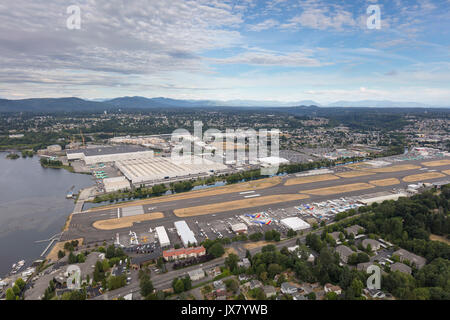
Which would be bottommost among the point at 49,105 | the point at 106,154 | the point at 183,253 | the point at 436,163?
the point at 183,253

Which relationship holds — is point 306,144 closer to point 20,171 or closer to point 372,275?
point 372,275

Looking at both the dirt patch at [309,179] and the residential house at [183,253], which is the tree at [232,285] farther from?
the dirt patch at [309,179]

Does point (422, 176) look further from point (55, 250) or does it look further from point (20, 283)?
point (20, 283)

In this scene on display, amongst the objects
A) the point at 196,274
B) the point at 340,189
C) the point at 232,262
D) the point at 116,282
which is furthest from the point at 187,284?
the point at 340,189

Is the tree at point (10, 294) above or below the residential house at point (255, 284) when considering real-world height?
below

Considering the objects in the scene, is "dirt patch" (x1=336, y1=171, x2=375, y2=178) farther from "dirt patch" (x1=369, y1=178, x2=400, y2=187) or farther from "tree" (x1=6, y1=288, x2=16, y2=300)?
"tree" (x1=6, y1=288, x2=16, y2=300)

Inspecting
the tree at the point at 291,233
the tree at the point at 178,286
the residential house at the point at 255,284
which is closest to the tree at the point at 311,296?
the residential house at the point at 255,284
